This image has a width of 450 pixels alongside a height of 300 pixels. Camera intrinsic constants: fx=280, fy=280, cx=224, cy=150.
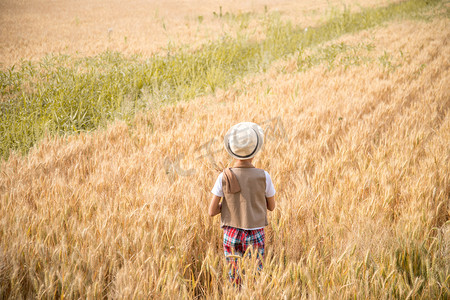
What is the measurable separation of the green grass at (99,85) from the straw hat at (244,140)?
2.47 meters

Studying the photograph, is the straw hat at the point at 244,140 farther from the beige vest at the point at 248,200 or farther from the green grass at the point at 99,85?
the green grass at the point at 99,85

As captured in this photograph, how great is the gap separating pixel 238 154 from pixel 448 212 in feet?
4.74

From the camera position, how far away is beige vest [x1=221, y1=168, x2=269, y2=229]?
136cm

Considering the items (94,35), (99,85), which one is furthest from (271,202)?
(94,35)

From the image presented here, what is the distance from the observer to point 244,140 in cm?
130

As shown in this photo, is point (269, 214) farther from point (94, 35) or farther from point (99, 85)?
point (94, 35)

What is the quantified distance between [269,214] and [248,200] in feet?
1.58

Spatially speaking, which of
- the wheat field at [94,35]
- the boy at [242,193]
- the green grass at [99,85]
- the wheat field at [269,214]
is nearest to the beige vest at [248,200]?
the boy at [242,193]

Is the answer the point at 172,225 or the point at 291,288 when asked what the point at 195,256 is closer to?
the point at 172,225

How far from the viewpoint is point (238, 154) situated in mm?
1337

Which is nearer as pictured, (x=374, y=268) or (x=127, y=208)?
(x=374, y=268)

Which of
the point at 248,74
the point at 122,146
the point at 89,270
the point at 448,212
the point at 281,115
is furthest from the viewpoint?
the point at 248,74

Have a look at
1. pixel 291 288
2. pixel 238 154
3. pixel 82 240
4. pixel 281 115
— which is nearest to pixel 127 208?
pixel 82 240

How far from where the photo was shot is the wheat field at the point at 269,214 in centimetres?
116
